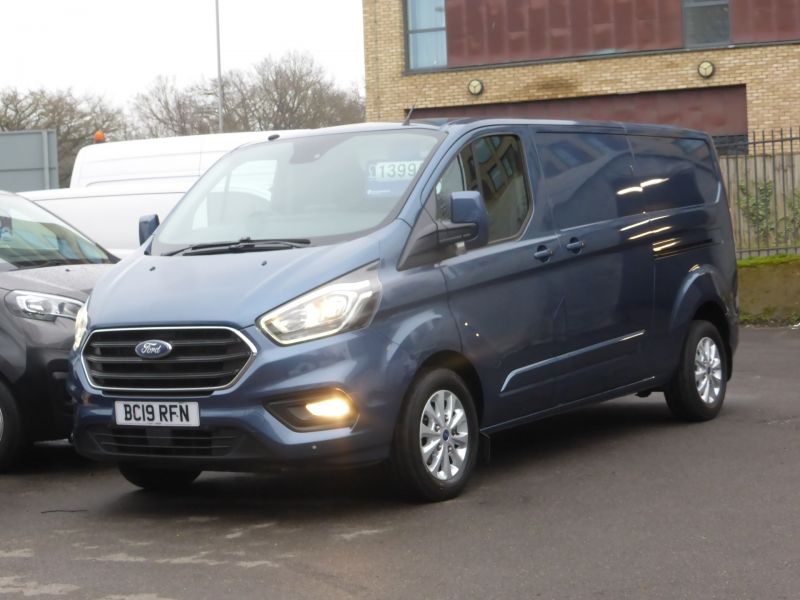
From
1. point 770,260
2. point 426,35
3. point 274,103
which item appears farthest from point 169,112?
point 770,260

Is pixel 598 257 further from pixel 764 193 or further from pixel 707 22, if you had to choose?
pixel 707 22

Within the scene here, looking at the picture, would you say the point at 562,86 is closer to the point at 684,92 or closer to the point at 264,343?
the point at 684,92

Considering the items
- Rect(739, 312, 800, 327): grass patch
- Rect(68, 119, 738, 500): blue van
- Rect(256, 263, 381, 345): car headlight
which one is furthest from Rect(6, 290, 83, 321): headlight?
Rect(739, 312, 800, 327): grass patch

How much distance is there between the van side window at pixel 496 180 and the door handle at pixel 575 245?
35 cm

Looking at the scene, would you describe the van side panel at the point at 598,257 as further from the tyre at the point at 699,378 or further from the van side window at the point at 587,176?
the tyre at the point at 699,378

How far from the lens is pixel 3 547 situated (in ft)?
20.7

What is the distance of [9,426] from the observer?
8062mm

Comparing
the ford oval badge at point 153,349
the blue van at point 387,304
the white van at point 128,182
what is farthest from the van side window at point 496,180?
the white van at point 128,182

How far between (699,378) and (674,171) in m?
1.33

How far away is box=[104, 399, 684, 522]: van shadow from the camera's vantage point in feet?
22.7

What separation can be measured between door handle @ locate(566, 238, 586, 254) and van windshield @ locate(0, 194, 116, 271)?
10.4 feet

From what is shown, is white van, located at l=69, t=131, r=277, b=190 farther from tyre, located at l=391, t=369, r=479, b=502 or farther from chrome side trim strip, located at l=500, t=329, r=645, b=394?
tyre, located at l=391, t=369, r=479, b=502

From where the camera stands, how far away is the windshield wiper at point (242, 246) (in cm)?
694

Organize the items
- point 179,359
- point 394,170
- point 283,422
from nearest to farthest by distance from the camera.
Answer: point 283,422, point 179,359, point 394,170
